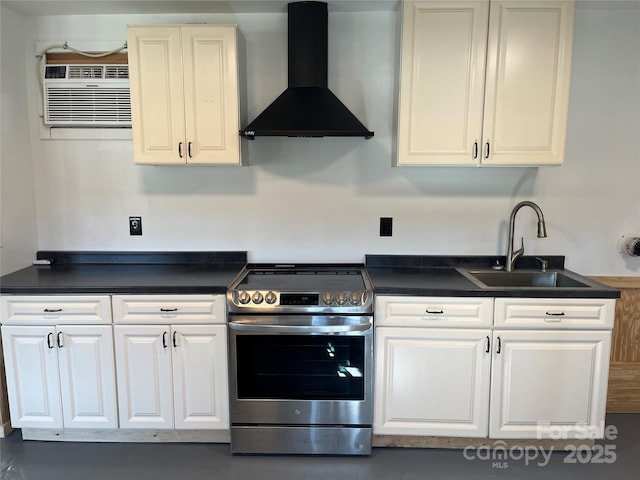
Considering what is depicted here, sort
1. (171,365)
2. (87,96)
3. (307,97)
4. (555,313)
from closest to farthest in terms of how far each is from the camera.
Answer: (555,313) < (171,365) < (307,97) < (87,96)

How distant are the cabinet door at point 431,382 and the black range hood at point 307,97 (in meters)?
1.10

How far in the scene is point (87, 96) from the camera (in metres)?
2.65

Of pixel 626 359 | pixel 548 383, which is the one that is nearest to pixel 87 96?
pixel 548 383

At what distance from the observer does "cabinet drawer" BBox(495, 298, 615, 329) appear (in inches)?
85.4

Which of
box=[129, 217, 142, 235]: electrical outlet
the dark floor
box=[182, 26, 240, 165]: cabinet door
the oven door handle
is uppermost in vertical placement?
box=[182, 26, 240, 165]: cabinet door

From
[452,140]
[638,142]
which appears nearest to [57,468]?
[452,140]

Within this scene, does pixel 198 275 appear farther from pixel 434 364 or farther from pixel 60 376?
pixel 434 364

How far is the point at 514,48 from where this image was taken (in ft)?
7.39

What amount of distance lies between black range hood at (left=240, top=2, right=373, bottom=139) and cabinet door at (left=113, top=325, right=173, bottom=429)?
121 centimetres

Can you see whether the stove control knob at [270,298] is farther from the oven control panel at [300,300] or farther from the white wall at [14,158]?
the white wall at [14,158]

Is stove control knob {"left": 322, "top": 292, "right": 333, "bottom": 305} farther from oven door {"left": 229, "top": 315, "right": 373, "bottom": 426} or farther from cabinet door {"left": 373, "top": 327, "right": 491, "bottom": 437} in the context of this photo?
cabinet door {"left": 373, "top": 327, "right": 491, "bottom": 437}

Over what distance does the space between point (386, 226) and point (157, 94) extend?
1.55m

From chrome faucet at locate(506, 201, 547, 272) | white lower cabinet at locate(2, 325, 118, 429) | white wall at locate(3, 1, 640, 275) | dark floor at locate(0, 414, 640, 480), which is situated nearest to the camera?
dark floor at locate(0, 414, 640, 480)

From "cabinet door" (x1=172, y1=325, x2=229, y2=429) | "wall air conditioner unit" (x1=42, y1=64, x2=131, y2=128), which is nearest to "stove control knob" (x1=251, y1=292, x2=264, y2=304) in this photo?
"cabinet door" (x1=172, y1=325, x2=229, y2=429)
